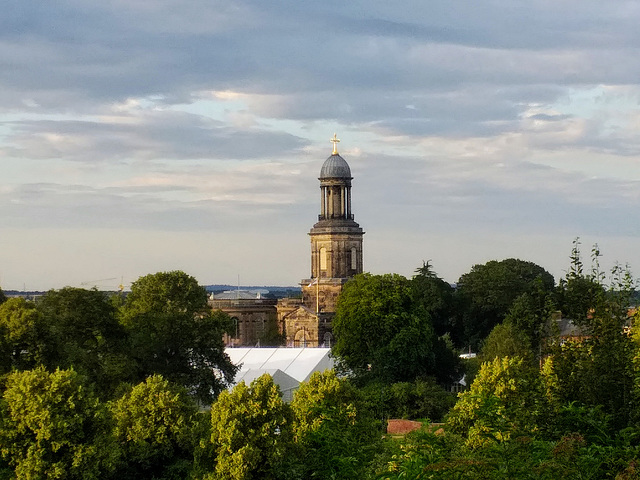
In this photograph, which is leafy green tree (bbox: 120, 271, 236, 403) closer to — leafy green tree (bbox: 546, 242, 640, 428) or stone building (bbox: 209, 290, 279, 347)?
leafy green tree (bbox: 546, 242, 640, 428)

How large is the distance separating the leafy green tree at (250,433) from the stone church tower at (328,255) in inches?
3534

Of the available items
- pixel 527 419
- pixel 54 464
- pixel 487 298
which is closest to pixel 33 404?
pixel 54 464

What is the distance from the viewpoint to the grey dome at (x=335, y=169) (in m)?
127

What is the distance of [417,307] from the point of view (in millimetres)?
72750

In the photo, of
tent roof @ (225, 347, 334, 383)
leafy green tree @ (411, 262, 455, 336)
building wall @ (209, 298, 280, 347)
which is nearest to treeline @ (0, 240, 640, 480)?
tent roof @ (225, 347, 334, 383)

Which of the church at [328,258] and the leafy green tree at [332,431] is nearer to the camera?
the leafy green tree at [332,431]

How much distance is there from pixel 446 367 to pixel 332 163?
54.9 metres

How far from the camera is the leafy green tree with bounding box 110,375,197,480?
36188 mm

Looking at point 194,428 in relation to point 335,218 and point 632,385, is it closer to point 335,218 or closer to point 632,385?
point 632,385

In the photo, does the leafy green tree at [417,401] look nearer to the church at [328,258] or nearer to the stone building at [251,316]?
the church at [328,258]

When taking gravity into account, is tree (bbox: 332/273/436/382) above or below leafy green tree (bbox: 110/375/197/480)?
above

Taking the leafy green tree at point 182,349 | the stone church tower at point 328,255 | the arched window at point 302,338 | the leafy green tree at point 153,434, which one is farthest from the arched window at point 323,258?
the leafy green tree at point 153,434

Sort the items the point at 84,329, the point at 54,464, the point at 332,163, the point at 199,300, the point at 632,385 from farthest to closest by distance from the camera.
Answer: the point at 332,163, the point at 199,300, the point at 84,329, the point at 54,464, the point at 632,385

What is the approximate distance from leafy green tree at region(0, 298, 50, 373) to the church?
3108 inches
